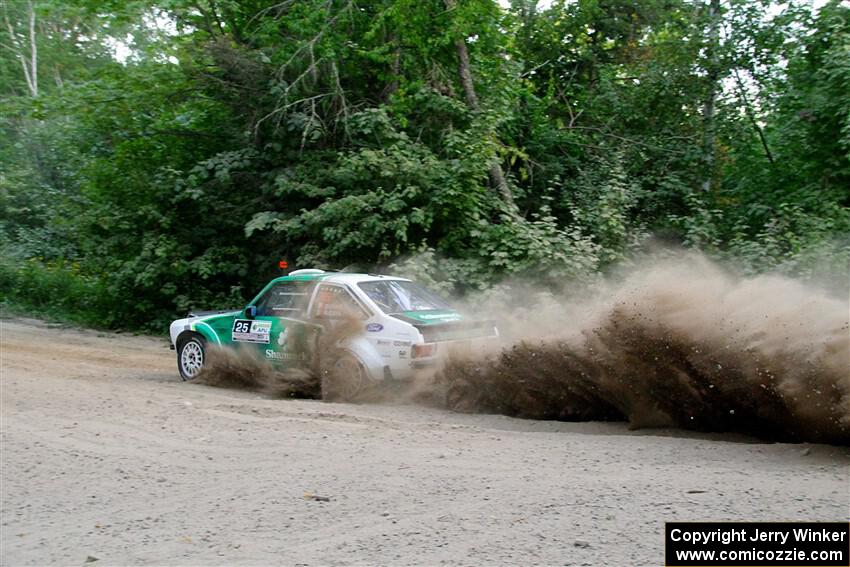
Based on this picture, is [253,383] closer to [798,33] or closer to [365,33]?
[365,33]

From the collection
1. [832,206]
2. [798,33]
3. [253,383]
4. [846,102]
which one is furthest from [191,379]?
[798,33]

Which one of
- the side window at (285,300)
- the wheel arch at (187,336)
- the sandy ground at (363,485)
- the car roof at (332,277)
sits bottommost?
the sandy ground at (363,485)

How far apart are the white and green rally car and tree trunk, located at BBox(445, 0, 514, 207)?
6.05 meters

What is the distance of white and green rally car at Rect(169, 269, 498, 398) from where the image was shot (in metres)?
9.99

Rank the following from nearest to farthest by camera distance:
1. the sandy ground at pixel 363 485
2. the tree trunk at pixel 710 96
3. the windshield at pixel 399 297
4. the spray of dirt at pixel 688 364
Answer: the sandy ground at pixel 363 485, the spray of dirt at pixel 688 364, the windshield at pixel 399 297, the tree trunk at pixel 710 96

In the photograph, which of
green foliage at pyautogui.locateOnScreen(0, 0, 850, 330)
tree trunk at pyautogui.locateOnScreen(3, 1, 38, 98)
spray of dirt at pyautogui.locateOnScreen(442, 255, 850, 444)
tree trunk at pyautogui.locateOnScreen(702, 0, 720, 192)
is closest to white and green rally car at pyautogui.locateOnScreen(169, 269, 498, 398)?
spray of dirt at pyautogui.locateOnScreen(442, 255, 850, 444)

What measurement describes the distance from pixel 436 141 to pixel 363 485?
1226 centimetres

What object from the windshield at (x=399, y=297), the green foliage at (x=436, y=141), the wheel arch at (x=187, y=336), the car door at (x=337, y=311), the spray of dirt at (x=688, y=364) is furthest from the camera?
the green foliage at (x=436, y=141)

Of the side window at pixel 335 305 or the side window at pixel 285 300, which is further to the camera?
the side window at pixel 285 300

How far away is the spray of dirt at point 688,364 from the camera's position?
702 centimetres

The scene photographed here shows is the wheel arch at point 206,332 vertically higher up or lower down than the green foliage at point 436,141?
lower down

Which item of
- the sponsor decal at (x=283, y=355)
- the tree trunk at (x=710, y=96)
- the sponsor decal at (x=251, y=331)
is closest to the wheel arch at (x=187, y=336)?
the sponsor decal at (x=251, y=331)

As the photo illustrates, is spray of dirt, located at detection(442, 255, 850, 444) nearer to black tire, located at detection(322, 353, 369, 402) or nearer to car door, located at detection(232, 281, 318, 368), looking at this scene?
black tire, located at detection(322, 353, 369, 402)

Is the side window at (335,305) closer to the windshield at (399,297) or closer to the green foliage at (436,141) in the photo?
the windshield at (399,297)
